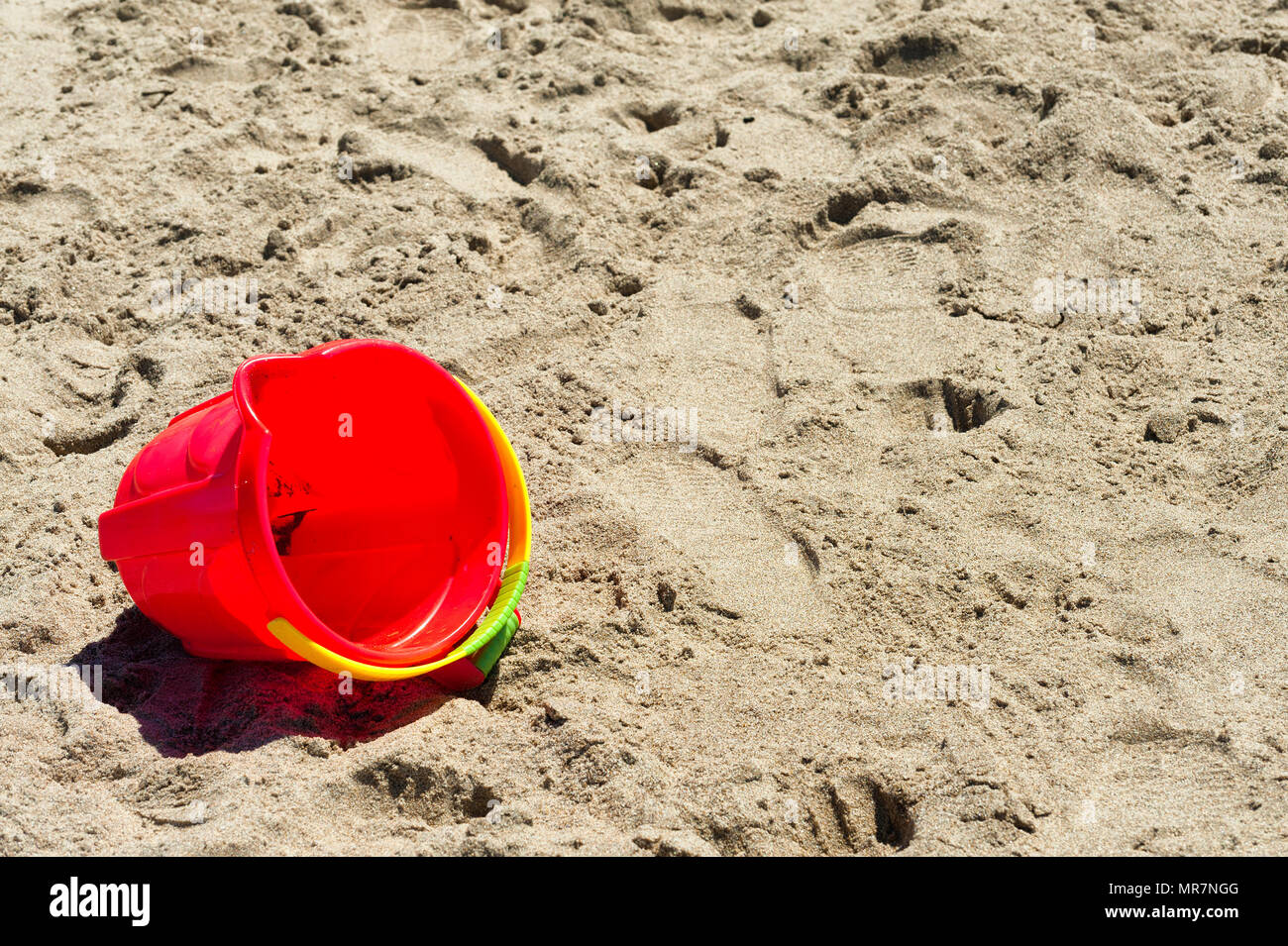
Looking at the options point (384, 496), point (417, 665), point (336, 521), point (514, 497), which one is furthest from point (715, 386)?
point (417, 665)

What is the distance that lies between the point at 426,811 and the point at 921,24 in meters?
2.84

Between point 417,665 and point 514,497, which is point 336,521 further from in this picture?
point 417,665

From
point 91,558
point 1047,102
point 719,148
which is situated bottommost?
point 91,558

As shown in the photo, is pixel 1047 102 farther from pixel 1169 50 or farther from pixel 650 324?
pixel 650 324

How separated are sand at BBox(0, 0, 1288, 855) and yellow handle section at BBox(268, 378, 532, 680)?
0.25ft

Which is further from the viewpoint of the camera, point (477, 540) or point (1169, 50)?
point (1169, 50)

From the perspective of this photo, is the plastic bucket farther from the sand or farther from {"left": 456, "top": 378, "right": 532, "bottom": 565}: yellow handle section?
the sand

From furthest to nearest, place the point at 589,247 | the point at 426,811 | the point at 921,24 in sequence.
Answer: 1. the point at 921,24
2. the point at 589,247
3. the point at 426,811

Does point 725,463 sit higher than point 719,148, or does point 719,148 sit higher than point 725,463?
point 719,148

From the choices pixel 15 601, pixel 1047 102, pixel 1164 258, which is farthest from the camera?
pixel 1047 102

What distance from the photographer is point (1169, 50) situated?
11.9 feet

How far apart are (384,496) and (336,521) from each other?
0.12m

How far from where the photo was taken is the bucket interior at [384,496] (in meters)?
2.48

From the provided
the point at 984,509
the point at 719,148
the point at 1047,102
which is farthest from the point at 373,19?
the point at 984,509
